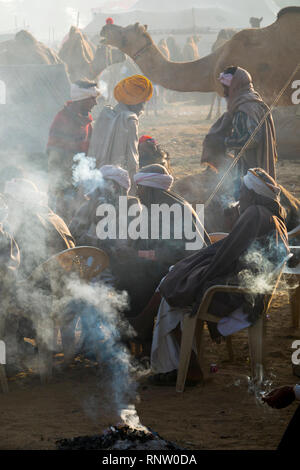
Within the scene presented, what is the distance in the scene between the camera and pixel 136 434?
3.10 m

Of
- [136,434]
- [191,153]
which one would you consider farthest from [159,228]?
[191,153]

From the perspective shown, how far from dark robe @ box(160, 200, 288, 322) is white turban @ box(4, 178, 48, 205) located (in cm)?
126

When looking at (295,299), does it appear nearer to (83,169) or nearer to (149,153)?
(149,153)

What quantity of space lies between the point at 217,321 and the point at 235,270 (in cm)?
35

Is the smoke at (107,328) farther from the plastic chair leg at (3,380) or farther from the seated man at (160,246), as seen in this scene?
the plastic chair leg at (3,380)

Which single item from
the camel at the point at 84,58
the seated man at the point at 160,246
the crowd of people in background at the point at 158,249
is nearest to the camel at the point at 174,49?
the camel at the point at 84,58

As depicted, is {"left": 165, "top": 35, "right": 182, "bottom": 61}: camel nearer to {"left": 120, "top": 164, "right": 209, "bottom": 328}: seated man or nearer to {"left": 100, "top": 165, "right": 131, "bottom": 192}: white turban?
{"left": 100, "top": 165, "right": 131, "bottom": 192}: white turban

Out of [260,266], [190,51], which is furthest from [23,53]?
[190,51]

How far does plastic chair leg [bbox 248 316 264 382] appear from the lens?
3.87 m

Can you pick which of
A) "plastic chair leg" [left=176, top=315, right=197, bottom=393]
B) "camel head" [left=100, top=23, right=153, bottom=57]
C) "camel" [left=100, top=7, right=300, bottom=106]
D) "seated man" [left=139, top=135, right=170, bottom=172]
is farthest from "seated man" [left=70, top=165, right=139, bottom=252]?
"camel head" [left=100, top=23, right=153, bottom=57]

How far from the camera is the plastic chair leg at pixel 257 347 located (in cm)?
387

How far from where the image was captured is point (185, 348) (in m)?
3.98

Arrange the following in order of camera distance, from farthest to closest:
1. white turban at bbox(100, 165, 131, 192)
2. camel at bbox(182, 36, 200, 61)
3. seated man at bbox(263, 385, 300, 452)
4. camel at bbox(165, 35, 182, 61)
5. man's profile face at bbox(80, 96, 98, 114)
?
camel at bbox(165, 35, 182, 61) < camel at bbox(182, 36, 200, 61) < man's profile face at bbox(80, 96, 98, 114) < white turban at bbox(100, 165, 131, 192) < seated man at bbox(263, 385, 300, 452)

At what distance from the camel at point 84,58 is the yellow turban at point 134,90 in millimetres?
15951
